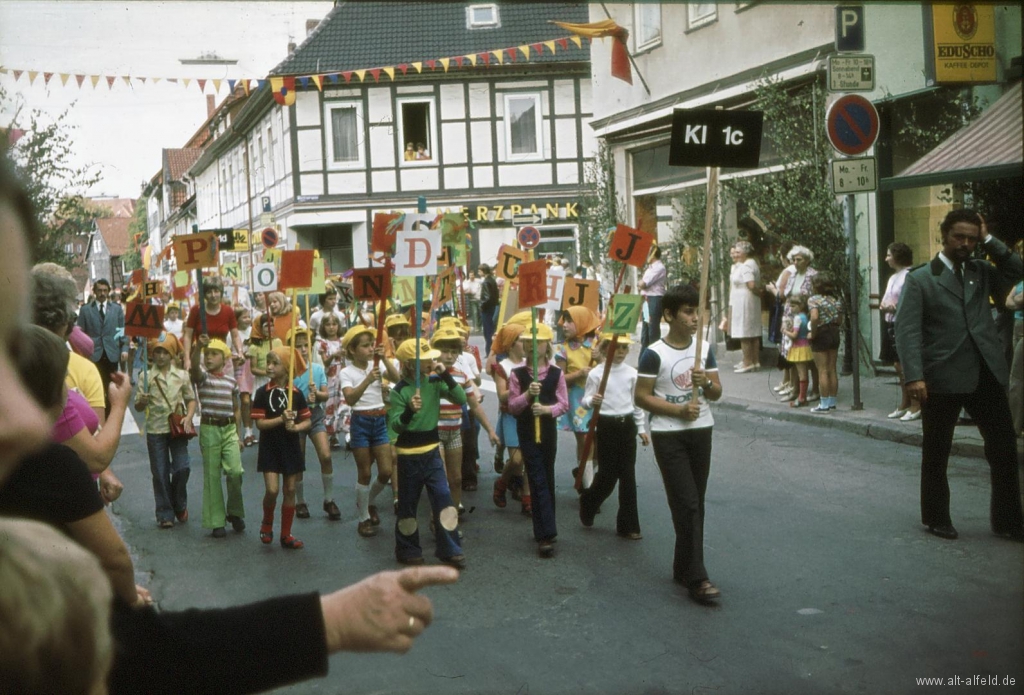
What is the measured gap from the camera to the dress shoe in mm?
7160


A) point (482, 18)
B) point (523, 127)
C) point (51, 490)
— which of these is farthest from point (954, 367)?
point (482, 18)

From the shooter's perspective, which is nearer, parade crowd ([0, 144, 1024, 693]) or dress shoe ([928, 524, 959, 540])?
parade crowd ([0, 144, 1024, 693])

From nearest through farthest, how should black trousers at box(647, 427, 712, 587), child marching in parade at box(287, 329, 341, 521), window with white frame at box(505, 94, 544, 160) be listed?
black trousers at box(647, 427, 712, 587) < child marching in parade at box(287, 329, 341, 521) < window with white frame at box(505, 94, 544, 160)

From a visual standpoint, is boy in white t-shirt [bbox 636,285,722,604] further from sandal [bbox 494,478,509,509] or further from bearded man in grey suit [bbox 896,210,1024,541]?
sandal [bbox 494,478,509,509]

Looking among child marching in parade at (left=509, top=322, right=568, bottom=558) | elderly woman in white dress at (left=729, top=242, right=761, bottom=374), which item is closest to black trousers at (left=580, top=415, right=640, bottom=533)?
child marching in parade at (left=509, top=322, right=568, bottom=558)

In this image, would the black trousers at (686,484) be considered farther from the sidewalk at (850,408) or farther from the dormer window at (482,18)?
the dormer window at (482,18)

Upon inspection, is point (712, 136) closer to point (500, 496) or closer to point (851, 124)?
point (500, 496)

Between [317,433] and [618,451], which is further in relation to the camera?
[317,433]

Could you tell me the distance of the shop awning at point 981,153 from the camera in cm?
1095

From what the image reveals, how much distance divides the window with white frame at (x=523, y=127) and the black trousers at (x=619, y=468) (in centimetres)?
2721

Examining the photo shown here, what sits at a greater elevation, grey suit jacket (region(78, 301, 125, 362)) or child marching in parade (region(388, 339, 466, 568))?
grey suit jacket (region(78, 301, 125, 362))

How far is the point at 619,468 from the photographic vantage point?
25.8 feet

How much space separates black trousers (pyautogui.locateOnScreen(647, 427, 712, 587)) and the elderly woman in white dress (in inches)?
394

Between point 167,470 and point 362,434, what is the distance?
1.60 meters
